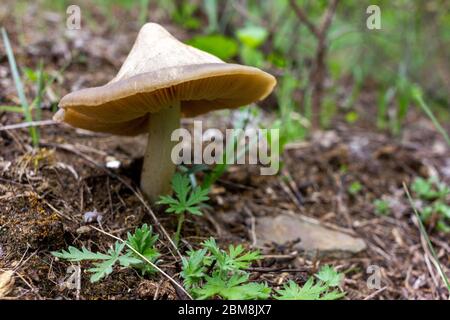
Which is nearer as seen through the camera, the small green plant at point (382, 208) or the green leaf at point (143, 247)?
the green leaf at point (143, 247)

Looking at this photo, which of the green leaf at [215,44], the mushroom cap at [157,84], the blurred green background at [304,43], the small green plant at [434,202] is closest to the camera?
the mushroom cap at [157,84]

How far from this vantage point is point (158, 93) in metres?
1.97

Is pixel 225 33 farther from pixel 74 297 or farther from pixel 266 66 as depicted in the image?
pixel 74 297

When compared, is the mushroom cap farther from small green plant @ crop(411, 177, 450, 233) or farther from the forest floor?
small green plant @ crop(411, 177, 450, 233)

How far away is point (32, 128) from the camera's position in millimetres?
2391

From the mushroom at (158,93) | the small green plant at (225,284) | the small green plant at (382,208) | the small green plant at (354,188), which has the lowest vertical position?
the small green plant at (382,208)

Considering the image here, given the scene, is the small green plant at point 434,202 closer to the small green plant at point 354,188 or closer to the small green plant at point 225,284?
the small green plant at point 354,188

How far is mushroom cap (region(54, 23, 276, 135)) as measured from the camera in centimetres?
167

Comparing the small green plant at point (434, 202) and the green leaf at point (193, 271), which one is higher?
the green leaf at point (193, 271)

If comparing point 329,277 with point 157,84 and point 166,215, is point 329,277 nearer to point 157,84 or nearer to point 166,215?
point 166,215

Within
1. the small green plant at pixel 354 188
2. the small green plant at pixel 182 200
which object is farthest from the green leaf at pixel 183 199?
the small green plant at pixel 354 188

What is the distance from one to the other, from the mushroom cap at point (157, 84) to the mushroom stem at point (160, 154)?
9 cm

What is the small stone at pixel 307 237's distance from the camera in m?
2.40

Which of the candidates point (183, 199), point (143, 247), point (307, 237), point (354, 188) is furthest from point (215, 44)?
point (143, 247)
